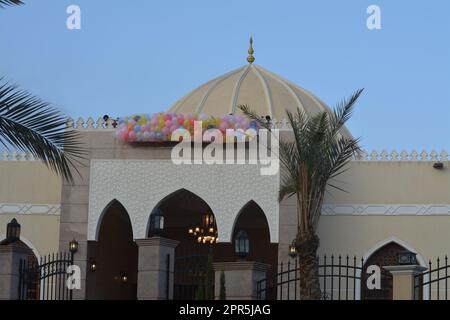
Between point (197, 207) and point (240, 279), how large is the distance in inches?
404

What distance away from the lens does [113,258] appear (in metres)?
25.1

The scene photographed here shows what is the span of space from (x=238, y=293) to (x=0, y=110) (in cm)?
539

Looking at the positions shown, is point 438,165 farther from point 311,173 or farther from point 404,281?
point 404,281

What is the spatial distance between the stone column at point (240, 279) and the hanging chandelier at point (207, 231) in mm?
8731

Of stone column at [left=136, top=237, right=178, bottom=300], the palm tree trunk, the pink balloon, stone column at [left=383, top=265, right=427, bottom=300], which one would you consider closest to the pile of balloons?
the pink balloon

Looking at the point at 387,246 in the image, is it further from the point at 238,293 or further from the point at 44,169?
the point at 238,293

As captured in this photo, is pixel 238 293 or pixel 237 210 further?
pixel 237 210

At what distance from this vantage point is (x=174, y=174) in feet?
74.6

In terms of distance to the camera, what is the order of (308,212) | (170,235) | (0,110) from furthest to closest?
(170,235) → (308,212) → (0,110)

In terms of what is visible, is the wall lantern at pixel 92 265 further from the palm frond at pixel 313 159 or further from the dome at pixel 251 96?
the palm frond at pixel 313 159

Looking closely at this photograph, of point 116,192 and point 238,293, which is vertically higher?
point 116,192

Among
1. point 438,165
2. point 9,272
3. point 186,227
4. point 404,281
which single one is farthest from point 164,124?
point 404,281
